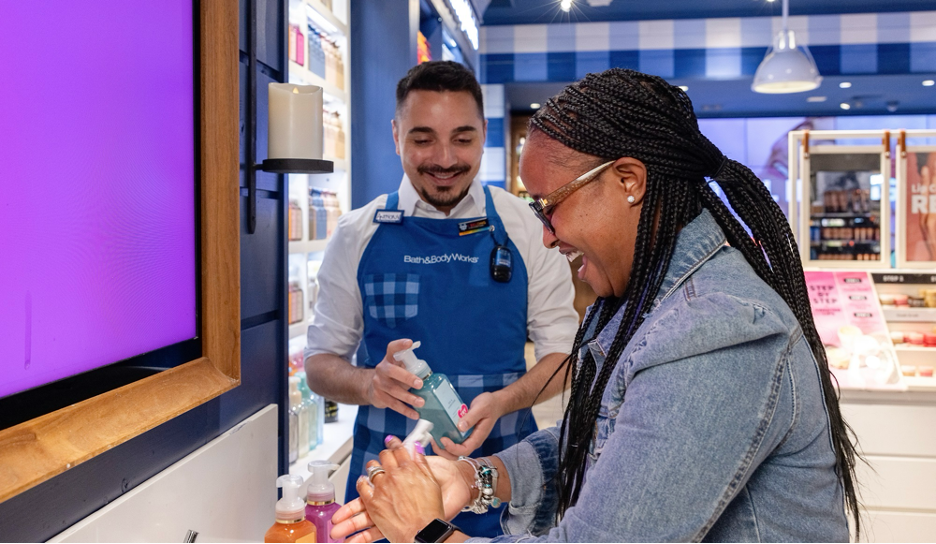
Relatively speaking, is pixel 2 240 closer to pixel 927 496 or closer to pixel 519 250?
pixel 519 250

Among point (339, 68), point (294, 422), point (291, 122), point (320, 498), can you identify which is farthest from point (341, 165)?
point (320, 498)

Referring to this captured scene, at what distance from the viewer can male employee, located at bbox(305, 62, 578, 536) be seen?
2047 mm

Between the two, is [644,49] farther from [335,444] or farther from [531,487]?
[531,487]

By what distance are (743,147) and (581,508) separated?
10524 millimetres

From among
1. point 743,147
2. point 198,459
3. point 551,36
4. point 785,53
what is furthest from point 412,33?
point 743,147

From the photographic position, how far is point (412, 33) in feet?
11.4

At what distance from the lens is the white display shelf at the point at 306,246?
2914 mm

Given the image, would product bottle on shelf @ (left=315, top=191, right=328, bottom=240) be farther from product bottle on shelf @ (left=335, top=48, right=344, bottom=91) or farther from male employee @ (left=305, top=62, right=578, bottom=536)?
male employee @ (left=305, top=62, right=578, bottom=536)

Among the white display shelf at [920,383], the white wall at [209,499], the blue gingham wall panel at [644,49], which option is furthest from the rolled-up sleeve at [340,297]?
the blue gingham wall panel at [644,49]

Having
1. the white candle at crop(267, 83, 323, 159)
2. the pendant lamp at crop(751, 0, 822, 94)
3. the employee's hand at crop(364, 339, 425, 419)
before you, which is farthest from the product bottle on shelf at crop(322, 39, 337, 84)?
the pendant lamp at crop(751, 0, 822, 94)

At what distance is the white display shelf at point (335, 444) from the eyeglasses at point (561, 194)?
173 centimetres

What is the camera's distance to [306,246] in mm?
3061

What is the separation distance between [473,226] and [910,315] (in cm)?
244

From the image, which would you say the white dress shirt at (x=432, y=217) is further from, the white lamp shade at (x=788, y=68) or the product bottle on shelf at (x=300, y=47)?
the white lamp shade at (x=788, y=68)
